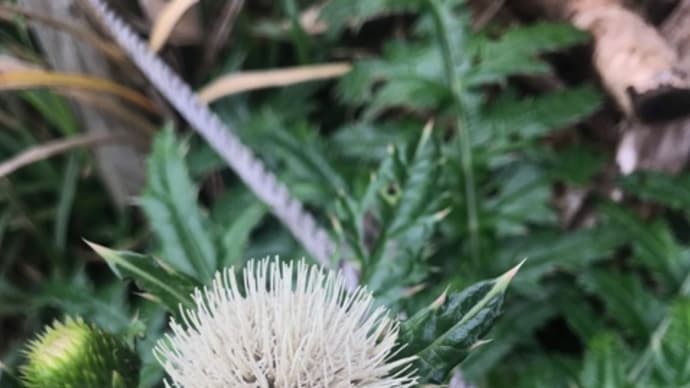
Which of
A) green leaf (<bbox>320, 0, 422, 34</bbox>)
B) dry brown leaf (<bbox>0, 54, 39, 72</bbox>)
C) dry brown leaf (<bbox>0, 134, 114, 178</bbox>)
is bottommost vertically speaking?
green leaf (<bbox>320, 0, 422, 34</bbox>)

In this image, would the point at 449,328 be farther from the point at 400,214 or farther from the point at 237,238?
the point at 237,238

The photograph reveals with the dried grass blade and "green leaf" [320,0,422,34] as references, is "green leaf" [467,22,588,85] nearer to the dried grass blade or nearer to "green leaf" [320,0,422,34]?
"green leaf" [320,0,422,34]

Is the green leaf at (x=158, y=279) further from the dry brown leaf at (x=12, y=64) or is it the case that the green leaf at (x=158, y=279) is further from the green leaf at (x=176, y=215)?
the dry brown leaf at (x=12, y=64)

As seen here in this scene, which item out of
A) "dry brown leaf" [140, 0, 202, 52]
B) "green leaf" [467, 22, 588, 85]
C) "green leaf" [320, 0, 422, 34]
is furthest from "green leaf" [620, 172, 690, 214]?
"dry brown leaf" [140, 0, 202, 52]

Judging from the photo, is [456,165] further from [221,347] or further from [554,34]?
[221,347]

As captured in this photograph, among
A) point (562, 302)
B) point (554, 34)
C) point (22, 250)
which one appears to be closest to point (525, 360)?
point (562, 302)

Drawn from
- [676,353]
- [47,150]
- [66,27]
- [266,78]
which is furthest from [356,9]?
[676,353]

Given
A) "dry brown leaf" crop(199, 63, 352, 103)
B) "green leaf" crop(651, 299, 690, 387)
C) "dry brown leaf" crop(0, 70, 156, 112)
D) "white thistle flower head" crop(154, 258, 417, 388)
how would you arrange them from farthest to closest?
"dry brown leaf" crop(199, 63, 352, 103)
"dry brown leaf" crop(0, 70, 156, 112)
"green leaf" crop(651, 299, 690, 387)
"white thistle flower head" crop(154, 258, 417, 388)
